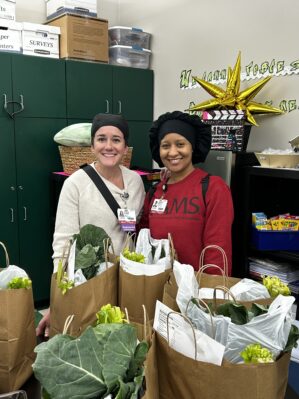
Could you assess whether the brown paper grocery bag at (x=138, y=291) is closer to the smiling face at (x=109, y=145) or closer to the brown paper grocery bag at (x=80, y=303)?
the brown paper grocery bag at (x=80, y=303)

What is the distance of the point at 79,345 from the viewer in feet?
2.33

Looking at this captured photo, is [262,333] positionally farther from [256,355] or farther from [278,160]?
[278,160]

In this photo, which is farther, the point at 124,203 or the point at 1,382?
the point at 124,203

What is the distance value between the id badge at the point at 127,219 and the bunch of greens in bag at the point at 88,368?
1060 mm

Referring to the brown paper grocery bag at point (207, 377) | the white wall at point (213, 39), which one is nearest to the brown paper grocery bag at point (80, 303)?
the brown paper grocery bag at point (207, 377)

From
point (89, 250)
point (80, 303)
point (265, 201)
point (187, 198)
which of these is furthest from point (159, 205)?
point (265, 201)

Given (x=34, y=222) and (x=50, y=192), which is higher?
(x=50, y=192)

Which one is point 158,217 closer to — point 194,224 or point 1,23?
point 194,224

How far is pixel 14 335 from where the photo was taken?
1.00 meters

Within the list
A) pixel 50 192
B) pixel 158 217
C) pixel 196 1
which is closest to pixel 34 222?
pixel 50 192

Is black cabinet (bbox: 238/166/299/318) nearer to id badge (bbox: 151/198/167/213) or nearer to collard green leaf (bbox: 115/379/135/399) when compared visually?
id badge (bbox: 151/198/167/213)

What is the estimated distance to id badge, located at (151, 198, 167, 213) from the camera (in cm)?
180

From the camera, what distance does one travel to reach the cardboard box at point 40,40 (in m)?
3.12

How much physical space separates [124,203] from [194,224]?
0.36 metres
